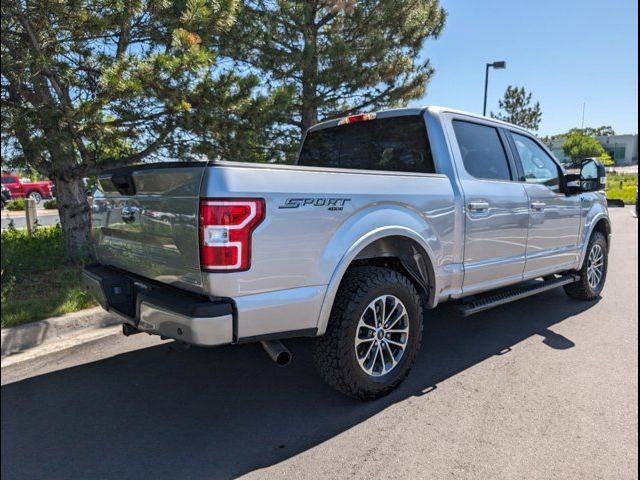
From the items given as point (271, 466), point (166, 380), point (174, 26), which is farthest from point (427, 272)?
point (174, 26)

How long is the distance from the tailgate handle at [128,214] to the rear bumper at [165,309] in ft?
1.27

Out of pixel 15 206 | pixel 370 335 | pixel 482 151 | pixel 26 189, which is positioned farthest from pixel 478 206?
pixel 26 189

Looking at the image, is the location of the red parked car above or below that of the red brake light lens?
below

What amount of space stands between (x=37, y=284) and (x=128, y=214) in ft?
9.60

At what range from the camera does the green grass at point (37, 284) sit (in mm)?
4332

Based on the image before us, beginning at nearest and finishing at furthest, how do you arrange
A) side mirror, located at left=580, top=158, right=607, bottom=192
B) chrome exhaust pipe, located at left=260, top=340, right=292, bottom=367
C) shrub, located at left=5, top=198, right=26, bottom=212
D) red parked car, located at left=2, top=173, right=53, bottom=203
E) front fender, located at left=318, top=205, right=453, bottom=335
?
chrome exhaust pipe, located at left=260, top=340, right=292, bottom=367
front fender, located at left=318, top=205, right=453, bottom=335
side mirror, located at left=580, top=158, right=607, bottom=192
shrub, located at left=5, top=198, right=26, bottom=212
red parked car, located at left=2, top=173, right=53, bottom=203

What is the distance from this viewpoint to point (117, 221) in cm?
324

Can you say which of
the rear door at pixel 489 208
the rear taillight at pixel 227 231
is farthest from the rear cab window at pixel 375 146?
the rear taillight at pixel 227 231

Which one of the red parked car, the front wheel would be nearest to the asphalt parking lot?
the front wheel

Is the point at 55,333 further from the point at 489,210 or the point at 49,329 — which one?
the point at 489,210

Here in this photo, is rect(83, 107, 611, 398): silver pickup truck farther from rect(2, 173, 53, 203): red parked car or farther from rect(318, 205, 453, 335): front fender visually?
rect(2, 173, 53, 203): red parked car

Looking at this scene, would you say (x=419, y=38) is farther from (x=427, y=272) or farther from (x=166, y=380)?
(x=166, y=380)

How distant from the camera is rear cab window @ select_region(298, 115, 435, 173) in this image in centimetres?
382

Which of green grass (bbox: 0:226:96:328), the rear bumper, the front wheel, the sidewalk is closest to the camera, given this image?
the rear bumper
